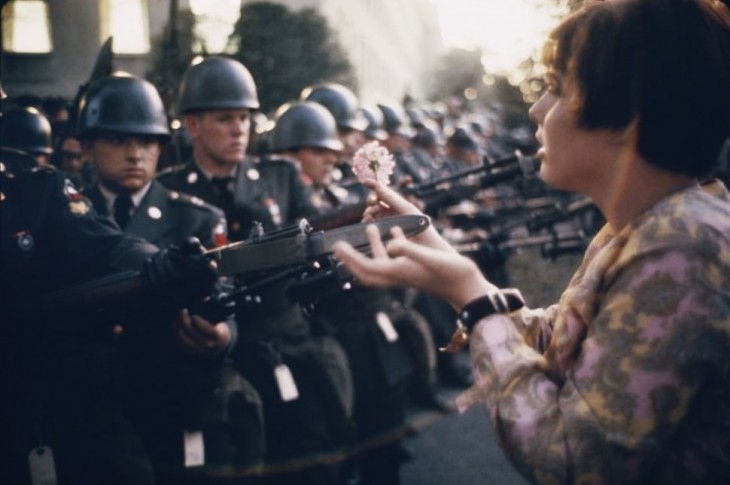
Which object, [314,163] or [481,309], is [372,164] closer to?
[481,309]

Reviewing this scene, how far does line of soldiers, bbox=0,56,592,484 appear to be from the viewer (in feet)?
10.2

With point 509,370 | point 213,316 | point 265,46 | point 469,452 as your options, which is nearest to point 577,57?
point 509,370

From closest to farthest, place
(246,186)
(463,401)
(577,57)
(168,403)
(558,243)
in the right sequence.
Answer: (577,57)
(463,401)
(168,403)
(246,186)
(558,243)

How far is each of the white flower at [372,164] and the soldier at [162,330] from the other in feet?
4.32

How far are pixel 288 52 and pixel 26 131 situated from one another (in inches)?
671

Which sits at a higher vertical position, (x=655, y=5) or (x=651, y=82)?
(x=655, y=5)

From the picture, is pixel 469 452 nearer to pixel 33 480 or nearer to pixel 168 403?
pixel 168 403

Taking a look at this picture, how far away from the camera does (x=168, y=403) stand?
12.0 feet

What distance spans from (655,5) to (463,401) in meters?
1.08

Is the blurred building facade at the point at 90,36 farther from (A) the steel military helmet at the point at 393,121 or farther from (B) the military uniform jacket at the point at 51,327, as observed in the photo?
(A) the steel military helmet at the point at 393,121

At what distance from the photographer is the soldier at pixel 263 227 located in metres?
4.55

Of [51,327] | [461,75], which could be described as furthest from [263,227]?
[461,75]

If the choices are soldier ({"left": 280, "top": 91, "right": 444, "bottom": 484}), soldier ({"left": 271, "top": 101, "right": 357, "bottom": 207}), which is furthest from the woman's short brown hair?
soldier ({"left": 271, "top": 101, "right": 357, "bottom": 207})

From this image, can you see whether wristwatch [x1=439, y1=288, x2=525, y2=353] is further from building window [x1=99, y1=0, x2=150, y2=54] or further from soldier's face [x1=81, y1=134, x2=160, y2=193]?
building window [x1=99, y1=0, x2=150, y2=54]
